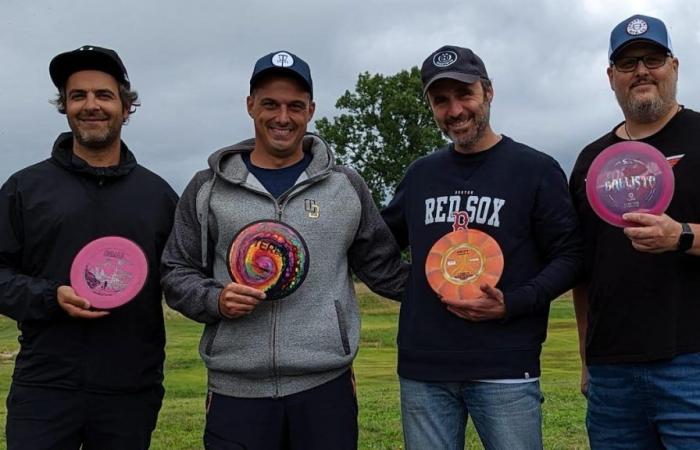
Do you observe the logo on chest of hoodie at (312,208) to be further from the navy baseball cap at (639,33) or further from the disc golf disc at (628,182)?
the navy baseball cap at (639,33)

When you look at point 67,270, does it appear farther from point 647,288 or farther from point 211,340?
point 647,288

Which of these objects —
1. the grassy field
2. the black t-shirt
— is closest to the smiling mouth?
the black t-shirt

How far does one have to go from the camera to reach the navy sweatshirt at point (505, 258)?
160 inches

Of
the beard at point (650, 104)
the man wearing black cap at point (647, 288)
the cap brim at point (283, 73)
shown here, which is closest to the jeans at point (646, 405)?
the man wearing black cap at point (647, 288)

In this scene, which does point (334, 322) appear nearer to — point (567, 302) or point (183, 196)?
point (183, 196)

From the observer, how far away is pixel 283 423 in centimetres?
413

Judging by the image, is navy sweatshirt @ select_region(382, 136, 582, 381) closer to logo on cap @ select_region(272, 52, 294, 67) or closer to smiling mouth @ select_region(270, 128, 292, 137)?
smiling mouth @ select_region(270, 128, 292, 137)

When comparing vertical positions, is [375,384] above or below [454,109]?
below

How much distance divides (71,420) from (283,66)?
2172 millimetres

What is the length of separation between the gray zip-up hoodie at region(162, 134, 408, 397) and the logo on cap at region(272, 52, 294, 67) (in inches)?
20.3

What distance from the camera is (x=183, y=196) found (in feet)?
14.4

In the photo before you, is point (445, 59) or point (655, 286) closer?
point (655, 286)

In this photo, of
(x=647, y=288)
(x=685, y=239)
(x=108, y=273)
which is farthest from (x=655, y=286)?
(x=108, y=273)

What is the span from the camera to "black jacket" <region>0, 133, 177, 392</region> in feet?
13.7
